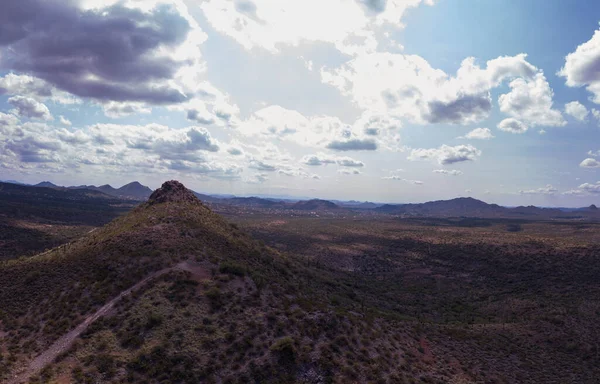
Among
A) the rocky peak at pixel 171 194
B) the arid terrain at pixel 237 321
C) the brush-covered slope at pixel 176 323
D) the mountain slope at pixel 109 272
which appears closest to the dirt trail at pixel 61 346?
the arid terrain at pixel 237 321

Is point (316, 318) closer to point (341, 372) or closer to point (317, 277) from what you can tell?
point (341, 372)

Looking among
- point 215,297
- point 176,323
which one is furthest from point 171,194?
point 176,323

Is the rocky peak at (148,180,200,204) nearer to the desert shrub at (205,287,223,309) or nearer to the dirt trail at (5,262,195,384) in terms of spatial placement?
the dirt trail at (5,262,195,384)

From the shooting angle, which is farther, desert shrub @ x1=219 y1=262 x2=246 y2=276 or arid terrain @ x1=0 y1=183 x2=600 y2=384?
desert shrub @ x1=219 y1=262 x2=246 y2=276

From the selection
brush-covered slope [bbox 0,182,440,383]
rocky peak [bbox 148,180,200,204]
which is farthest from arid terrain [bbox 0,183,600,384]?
rocky peak [bbox 148,180,200,204]

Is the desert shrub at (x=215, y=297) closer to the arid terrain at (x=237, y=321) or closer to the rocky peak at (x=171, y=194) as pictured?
the arid terrain at (x=237, y=321)

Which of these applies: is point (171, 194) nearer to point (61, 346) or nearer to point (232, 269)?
point (232, 269)

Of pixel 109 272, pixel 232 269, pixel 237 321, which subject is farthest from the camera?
pixel 232 269
